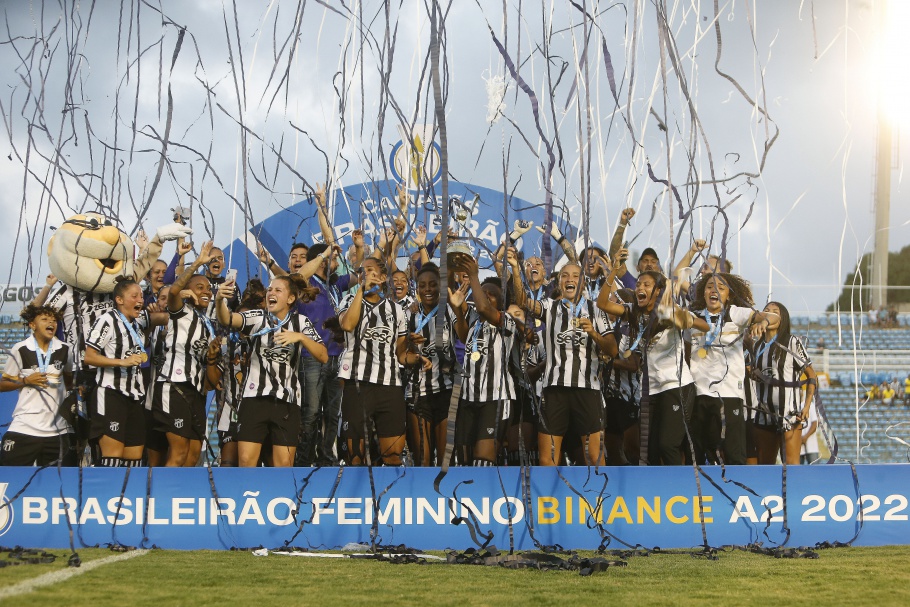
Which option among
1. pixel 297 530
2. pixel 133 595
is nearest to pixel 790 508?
pixel 297 530

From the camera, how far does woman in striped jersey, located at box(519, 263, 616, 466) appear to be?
5.72m

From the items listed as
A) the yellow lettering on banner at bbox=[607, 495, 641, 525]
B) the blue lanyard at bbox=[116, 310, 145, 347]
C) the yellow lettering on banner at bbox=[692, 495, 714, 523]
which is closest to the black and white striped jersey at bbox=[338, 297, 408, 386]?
the blue lanyard at bbox=[116, 310, 145, 347]

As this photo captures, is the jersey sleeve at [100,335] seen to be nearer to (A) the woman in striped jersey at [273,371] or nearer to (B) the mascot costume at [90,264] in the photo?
(B) the mascot costume at [90,264]

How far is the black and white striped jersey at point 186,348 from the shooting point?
582 centimetres

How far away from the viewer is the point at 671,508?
5.34 meters

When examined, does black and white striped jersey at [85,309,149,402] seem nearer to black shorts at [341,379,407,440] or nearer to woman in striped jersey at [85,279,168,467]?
woman in striped jersey at [85,279,168,467]

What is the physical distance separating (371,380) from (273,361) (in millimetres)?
602

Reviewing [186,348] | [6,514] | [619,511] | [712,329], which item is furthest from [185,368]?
[712,329]

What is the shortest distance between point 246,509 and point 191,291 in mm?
1464

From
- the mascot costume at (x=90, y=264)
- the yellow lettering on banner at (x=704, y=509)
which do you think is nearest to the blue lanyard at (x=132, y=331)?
the mascot costume at (x=90, y=264)

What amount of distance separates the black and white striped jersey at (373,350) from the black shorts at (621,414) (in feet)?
5.18

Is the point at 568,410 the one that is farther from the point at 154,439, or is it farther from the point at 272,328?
the point at 154,439

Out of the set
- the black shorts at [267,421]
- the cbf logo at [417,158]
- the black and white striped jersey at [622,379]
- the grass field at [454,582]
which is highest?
the cbf logo at [417,158]

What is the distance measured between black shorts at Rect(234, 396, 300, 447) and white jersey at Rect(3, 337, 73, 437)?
1.14 m
